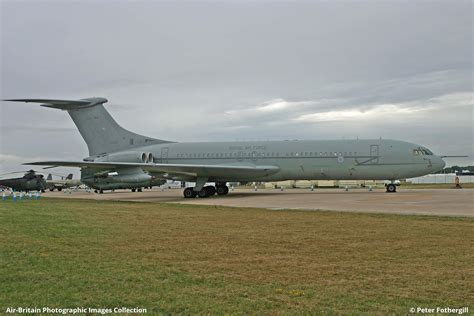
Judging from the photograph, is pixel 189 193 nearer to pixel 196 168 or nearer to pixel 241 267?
pixel 196 168

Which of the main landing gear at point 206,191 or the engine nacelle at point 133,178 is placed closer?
the engine nacelle at point 133,178

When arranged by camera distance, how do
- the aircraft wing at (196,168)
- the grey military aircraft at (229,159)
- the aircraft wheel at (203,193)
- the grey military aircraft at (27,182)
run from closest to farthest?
1. the aircraft wing at (196,168)
2. the grey military aircraft at (229,159)
3. the aircraft wheel at (203,193)
4. the grey military aircraft at (27,182)

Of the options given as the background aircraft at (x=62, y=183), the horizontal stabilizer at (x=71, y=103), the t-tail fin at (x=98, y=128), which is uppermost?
the horizontal stabilizer at (x=71, y=103)

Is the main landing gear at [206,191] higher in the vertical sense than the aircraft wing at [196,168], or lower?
lower

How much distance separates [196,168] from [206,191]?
111 inches

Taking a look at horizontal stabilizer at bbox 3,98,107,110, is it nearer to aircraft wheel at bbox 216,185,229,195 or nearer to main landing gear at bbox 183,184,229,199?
main landing gear at bbox 183,184,229,199

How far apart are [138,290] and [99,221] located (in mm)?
8418

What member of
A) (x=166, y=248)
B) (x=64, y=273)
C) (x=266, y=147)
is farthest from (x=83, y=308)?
(x=266, y=147)

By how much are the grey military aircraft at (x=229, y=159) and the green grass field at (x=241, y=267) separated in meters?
17.7

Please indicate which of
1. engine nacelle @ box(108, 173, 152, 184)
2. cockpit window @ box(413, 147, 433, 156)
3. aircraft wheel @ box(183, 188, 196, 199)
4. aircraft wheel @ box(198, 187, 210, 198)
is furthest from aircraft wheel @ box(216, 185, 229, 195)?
cockpit window @ box(413, 147, 433, 156)

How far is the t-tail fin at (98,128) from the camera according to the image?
3316 centimetres

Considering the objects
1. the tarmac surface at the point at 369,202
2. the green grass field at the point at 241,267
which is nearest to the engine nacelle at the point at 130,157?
the tarmac surface at the point at 369,202

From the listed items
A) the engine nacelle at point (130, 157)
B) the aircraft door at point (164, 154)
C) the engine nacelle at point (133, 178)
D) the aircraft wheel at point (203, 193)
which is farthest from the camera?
the aircraft door at point (164, 154)

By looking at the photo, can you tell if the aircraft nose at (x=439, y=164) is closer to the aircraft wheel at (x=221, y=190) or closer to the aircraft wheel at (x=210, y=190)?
the aircraft wheel at (x=221, y=190)
